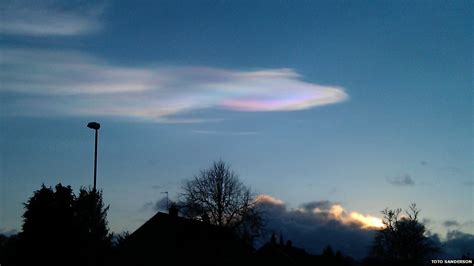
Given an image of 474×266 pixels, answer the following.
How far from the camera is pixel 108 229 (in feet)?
128

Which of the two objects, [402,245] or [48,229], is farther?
[402,245]

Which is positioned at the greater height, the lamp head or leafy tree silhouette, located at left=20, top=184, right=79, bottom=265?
the lamp head

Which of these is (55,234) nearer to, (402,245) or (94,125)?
(94,125)

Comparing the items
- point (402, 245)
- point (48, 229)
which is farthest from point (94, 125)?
point (402, 245)

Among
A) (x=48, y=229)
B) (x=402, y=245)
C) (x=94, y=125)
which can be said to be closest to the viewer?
(x=48, y=229)

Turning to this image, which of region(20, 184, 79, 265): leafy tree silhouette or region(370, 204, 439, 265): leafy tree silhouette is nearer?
region(20, 184, 79, 265): leafy tree silhouette

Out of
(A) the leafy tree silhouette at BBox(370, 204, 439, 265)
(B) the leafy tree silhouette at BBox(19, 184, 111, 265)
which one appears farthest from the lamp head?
(A) the leafy tree silhouette at BBox(370, 204, 439, 265)

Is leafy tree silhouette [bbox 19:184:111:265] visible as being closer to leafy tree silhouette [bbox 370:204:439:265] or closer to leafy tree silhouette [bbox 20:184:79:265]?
leafy tree silhouette [bbox 20:184:79:265]

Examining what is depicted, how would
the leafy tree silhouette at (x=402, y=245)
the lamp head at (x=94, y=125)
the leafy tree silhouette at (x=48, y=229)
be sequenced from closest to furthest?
the leafy tree silhouette at (x=48, y=229) → the lamp head at (x=94, y=125) → the leafy tree silhouette at (x=402, y=245)

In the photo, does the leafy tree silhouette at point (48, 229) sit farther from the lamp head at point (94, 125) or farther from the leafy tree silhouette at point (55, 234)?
the lamp head at point (94, 125)

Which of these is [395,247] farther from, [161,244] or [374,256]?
[161,244]

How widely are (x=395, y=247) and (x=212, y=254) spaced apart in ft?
115

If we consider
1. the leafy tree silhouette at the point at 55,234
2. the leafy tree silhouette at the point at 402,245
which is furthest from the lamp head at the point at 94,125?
the leafy tree silhouette at the point at 402,245

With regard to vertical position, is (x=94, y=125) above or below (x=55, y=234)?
above
